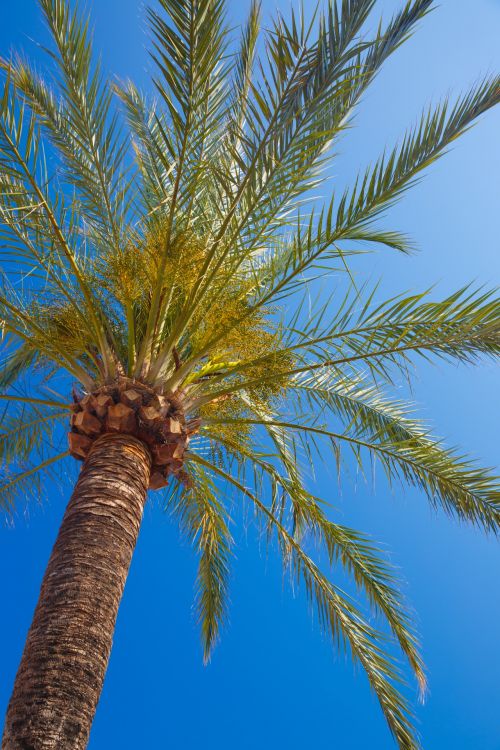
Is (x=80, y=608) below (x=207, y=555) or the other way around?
below

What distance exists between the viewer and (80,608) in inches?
159

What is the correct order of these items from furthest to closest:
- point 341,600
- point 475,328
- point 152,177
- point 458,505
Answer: point 152,177, point 341,600, point 458,505, point 475,328

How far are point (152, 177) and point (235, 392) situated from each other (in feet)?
10.0

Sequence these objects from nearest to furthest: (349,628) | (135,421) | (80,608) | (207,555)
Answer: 1. (80,608)
2. (135,421)
3. (349,628)
4. (207,555)

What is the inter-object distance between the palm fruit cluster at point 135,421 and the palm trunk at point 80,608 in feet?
0.80

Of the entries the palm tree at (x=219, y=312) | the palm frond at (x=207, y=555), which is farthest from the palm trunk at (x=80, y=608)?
the palm frond at (x=207, y=555)

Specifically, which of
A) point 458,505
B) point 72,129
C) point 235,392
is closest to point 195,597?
point 235,392

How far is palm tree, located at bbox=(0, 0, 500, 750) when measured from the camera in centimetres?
505

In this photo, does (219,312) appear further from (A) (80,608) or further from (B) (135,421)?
(A) (80,608)

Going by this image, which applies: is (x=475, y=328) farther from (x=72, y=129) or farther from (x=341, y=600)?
(x=72, y=129)

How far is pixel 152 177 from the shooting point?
8172 millimetres

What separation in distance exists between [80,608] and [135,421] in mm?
1781

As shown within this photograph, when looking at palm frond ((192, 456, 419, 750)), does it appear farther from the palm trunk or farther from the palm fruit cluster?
the palm trunk

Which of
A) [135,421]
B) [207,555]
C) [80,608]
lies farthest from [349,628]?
[80,608]
